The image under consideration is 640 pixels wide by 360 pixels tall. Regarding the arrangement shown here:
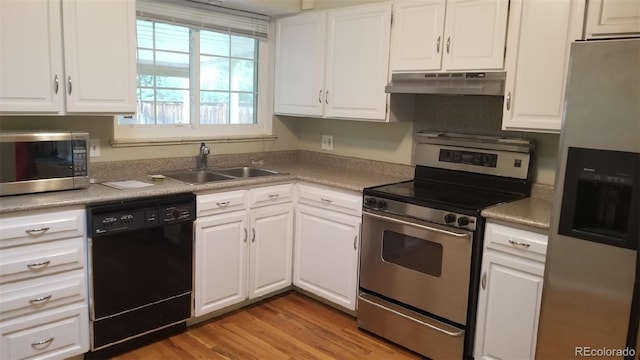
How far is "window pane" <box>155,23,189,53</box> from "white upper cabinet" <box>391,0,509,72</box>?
1.48 m

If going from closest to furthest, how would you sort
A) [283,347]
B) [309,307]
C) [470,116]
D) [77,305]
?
[77,305]
[283,347]
[470,116]
[309,307]

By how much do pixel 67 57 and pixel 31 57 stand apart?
170mm

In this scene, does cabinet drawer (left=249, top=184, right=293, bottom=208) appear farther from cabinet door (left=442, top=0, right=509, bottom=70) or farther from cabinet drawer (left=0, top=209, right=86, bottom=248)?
cabinet door (left=442, top=0, right=509, bottom=70)

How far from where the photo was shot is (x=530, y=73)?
2553 mm

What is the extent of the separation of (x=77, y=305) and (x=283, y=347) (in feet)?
3.77

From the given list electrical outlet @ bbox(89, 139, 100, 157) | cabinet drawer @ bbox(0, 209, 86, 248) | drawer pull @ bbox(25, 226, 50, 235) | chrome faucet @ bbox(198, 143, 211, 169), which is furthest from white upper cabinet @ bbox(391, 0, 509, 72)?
drawer pull @ bbox(25, 226, 50, 235)

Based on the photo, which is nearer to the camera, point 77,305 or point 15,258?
point 15,258

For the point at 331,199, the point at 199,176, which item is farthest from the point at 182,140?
the point at 331,199

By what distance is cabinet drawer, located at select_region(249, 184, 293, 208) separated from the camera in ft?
10.6

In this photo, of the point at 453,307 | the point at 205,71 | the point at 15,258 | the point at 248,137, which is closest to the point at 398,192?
the point at 453,307

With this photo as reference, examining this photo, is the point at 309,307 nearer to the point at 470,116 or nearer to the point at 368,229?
the point at 368,229

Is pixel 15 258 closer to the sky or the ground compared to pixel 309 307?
closer to the sky

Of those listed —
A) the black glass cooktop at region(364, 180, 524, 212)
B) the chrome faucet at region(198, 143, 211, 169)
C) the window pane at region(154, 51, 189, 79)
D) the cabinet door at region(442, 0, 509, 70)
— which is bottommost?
the black glass cooktop at region(364, 180, 524, 212)

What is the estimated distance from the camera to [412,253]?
2803 millimetres
